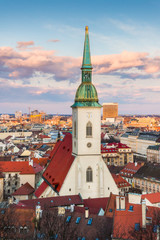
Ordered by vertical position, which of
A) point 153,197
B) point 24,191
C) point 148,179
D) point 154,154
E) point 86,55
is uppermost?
point 86,55

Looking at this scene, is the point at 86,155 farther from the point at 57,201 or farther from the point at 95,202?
the point at 57,201

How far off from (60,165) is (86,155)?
6384 mm

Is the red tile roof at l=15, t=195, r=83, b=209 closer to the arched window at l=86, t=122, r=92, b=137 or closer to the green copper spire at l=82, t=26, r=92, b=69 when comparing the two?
the arched window at l=86, t=122, r=92, b=137

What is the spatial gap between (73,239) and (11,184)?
58083 millimetres

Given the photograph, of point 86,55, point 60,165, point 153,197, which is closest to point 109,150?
point 60,165

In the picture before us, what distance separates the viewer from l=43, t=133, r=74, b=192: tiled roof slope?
56875 mm

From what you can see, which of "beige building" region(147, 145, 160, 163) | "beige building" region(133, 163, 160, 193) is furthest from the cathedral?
"beige building" region(147, 145, 160, 163)

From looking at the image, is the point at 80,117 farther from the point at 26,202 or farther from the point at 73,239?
the point at 73,239

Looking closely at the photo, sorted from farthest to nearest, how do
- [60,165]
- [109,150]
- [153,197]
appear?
[109,150] → [60,165] → [153,197]

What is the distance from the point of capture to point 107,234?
1451 inches

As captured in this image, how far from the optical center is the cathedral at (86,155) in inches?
2188

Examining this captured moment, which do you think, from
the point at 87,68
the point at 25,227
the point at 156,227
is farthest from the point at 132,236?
the point at 87,68

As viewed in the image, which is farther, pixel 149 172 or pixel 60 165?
pixel 149 172

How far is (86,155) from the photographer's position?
2231 inches
